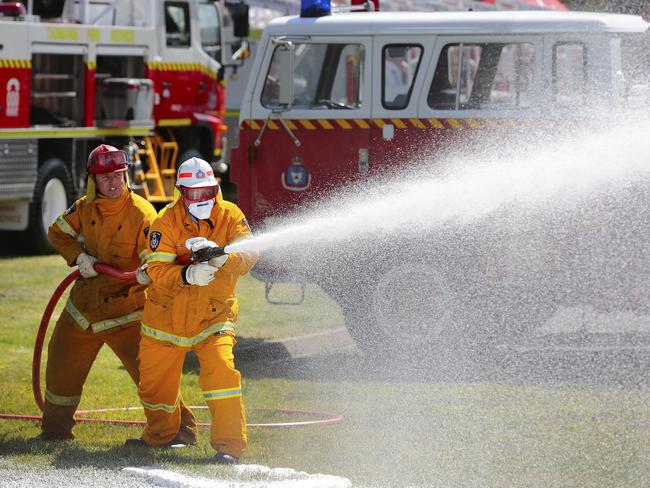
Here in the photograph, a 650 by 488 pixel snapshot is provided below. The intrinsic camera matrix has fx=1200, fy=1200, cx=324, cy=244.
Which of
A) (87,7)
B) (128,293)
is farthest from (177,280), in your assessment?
(87,7)

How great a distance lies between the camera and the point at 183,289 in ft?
20.5

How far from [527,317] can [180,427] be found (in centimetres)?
→ 307

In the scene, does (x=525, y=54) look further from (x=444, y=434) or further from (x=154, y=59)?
(x=154, y=59)

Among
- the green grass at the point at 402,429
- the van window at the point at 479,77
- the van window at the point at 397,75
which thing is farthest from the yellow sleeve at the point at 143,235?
the van window at the point at 479,77

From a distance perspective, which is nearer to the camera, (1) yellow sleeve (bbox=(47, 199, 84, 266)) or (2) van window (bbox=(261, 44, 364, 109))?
(1) yellow sleeve (bbox=(47, 199, 84, 266))

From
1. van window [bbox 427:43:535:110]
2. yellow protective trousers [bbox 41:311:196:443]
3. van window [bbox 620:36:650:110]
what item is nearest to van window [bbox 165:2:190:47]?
van window [bbox 427:43:535:110]

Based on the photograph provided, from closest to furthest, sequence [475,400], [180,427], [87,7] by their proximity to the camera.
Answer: [180,427]
[475,400]
[87,7]

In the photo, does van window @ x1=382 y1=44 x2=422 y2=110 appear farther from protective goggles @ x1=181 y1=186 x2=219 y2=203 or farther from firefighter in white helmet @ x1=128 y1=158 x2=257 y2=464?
protective goggles @ x1=181 y1=186 x2=219 y2=203

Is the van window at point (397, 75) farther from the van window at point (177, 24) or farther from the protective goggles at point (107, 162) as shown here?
the van window at point (177, 24)

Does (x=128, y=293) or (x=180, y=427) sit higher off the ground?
(x=128, y=293)

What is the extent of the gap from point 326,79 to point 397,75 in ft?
2.13

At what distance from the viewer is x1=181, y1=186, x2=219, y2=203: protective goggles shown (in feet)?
20.5

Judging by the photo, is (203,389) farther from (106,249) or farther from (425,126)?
(425,126)

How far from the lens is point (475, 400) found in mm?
7566
